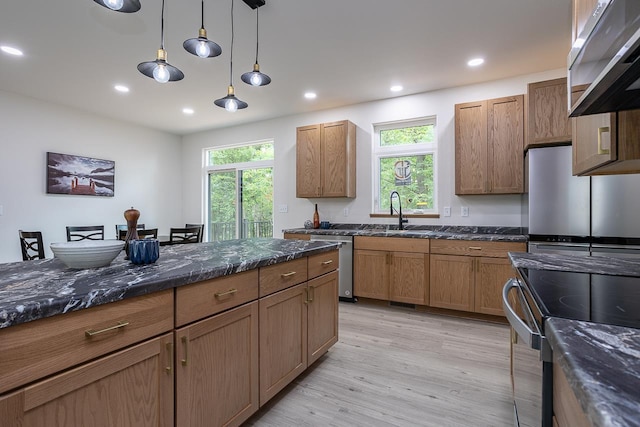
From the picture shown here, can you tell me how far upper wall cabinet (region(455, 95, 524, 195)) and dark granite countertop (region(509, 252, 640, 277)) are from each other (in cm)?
183

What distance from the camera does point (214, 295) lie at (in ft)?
4.58

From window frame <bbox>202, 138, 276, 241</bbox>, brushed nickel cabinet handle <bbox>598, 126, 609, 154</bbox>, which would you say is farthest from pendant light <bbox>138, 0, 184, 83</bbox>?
window frame <bbox>202, 138, 276, 241</bbox>

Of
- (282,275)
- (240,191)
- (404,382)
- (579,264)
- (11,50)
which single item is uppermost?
(11,50)

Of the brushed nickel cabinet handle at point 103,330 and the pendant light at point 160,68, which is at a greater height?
the pendant light at point 160,68

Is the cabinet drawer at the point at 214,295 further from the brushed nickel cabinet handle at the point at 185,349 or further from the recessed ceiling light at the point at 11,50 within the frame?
the recessed ceiling light at the point at 11,50

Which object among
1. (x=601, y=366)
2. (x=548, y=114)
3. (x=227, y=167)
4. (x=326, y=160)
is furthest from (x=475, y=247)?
(x=227, y=167)

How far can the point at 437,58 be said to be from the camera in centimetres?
318

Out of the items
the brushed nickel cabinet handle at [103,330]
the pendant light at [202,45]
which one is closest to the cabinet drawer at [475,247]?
the pendant light at [202,45]

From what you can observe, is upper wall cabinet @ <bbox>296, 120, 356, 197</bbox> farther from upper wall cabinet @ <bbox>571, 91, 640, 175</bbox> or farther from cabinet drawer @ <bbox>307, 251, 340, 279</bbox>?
upper wall cabinet @ <bbox>571, 91, 640, 175</bbox>

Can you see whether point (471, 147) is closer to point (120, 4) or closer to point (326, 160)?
point (326, 160)

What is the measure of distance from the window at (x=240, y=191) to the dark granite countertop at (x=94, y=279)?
374cm

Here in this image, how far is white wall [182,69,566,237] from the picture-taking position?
12.0 feet

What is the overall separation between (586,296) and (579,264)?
2.38 ft

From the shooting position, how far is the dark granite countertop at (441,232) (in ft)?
10.4
